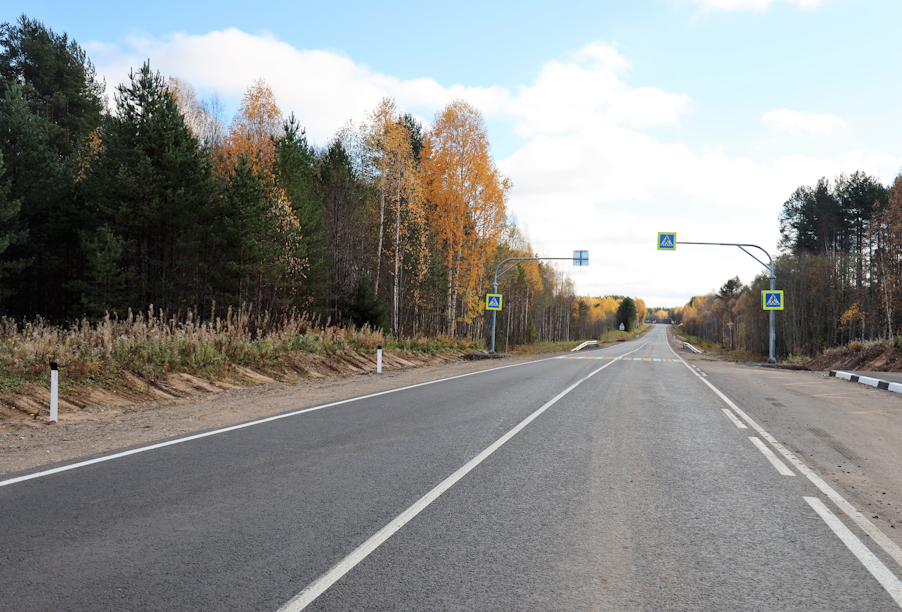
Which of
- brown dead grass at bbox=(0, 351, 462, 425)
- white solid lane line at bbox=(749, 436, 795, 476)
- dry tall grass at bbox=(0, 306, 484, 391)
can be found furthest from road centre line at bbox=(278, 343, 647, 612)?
dry tall grass at bbox=(0, 306, 484, 391)

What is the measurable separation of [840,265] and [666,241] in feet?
96.3

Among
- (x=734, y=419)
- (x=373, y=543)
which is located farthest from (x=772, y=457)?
(x=373, y=543)

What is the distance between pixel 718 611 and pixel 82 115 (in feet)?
155

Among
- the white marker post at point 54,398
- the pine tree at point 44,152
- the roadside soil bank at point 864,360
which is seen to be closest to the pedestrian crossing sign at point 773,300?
the roadside soil bank at point 864,360

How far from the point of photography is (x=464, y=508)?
191 inches

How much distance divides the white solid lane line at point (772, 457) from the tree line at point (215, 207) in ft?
68.4

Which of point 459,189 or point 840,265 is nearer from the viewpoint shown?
point 459,189

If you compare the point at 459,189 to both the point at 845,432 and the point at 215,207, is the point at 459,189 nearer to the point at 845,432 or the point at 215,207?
the point at 215,207

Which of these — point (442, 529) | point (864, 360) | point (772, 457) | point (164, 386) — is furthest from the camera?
point (864, 360)

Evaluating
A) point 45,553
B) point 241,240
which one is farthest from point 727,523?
point 241,240

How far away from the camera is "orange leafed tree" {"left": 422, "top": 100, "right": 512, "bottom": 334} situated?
3444cm

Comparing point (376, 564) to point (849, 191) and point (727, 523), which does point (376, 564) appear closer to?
point (727, 523)

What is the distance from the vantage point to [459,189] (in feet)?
113

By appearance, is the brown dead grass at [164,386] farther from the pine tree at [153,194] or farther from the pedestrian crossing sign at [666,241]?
the pedestrian crossing sign at [666,241]
